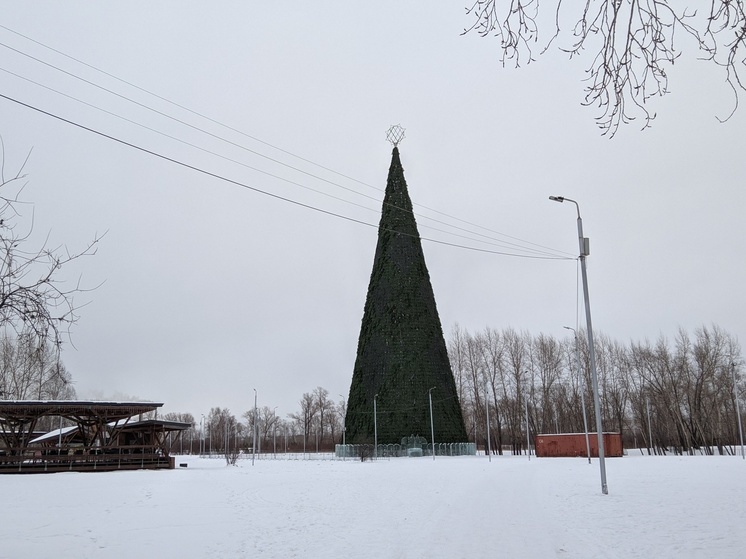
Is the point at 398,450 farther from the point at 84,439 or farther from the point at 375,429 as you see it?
the point at 84,439

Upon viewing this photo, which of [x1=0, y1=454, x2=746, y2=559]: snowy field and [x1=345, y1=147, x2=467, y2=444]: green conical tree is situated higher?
[x1=345, y1=147, x2=467, y2=444]: green conical tree

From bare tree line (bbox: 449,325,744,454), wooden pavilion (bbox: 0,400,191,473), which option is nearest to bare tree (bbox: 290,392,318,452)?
bare tree line (bbox: 449,325,744,454)

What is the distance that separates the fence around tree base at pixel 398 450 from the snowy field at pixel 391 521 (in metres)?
28.4

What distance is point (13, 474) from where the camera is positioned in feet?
106

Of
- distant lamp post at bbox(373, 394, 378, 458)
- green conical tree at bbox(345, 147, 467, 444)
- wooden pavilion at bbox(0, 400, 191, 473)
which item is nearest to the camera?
wooden pavilion at bbox(0, 400, 191, 473)

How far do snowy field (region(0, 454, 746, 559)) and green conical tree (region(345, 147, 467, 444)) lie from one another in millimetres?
30308

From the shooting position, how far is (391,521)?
12359 millimetres

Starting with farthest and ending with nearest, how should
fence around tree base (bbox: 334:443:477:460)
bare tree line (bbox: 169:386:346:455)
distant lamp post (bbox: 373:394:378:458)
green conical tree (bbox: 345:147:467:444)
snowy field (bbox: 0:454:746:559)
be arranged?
bare tree line (bbox: 169:386:346:455) < green conical tree (bbox: 345:147:467:444) < distant lamp post (bbox: 373:394:378:458) < fence around tree base (bbox: 334:443:477:460) < snowy field (bbox: 0:454:746:559)

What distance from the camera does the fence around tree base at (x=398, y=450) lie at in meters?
48.8

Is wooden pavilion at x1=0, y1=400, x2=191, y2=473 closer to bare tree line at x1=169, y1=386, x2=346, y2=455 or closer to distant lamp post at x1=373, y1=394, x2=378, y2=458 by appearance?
distant lamp post at x1=373, y1=394, x2=378, y2=458

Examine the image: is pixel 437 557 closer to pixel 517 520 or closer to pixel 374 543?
pixel 374 543

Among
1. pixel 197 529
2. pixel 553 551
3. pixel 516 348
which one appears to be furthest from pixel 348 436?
pixel 553 551

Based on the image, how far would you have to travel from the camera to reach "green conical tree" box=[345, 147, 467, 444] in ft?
168

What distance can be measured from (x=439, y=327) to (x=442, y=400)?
685cm
